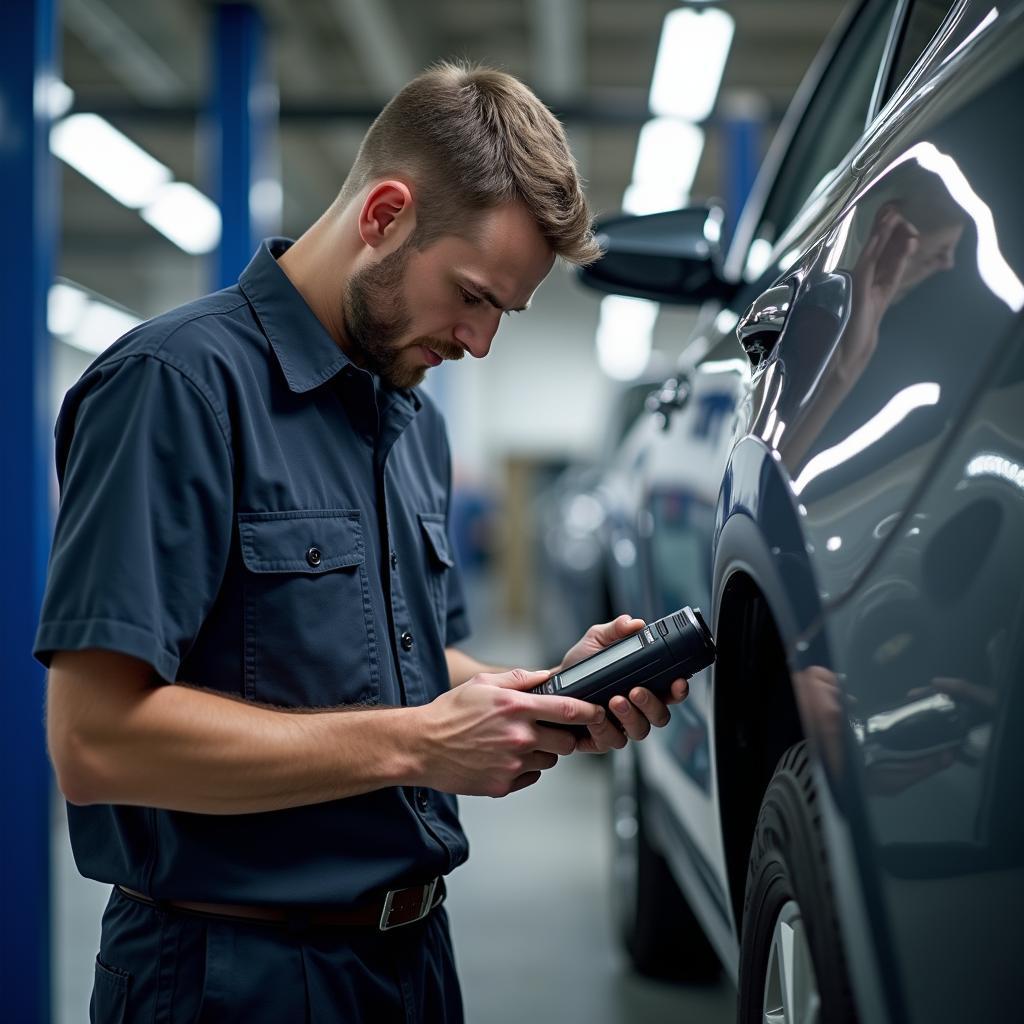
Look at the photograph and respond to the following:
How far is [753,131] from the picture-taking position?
5645mm

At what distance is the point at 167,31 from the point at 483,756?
791 centimetres

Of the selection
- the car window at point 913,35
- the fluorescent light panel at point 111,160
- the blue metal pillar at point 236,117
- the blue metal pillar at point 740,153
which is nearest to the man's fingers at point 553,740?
the car window at point 913,35

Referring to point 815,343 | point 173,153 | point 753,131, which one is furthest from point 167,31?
point 815,343

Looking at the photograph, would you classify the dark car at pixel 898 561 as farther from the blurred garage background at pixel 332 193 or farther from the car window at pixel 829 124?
the blurred garage background at pixel 332 193

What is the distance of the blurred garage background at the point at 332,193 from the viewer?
228 centimetres

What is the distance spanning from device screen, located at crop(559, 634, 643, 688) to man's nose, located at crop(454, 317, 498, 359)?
39 centimetres

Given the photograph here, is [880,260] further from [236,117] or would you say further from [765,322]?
[236,117]

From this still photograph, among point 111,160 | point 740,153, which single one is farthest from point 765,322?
point 111,160

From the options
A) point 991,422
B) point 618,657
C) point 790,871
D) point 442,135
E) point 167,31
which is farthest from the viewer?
point 167,31

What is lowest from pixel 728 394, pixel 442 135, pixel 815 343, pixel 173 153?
pixel 815 343

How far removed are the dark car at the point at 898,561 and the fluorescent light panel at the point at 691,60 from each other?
15.5 feet

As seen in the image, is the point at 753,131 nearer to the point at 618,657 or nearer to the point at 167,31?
the point at 167,31

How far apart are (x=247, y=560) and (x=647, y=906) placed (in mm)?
1634

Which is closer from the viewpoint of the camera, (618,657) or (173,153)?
(618,657)
